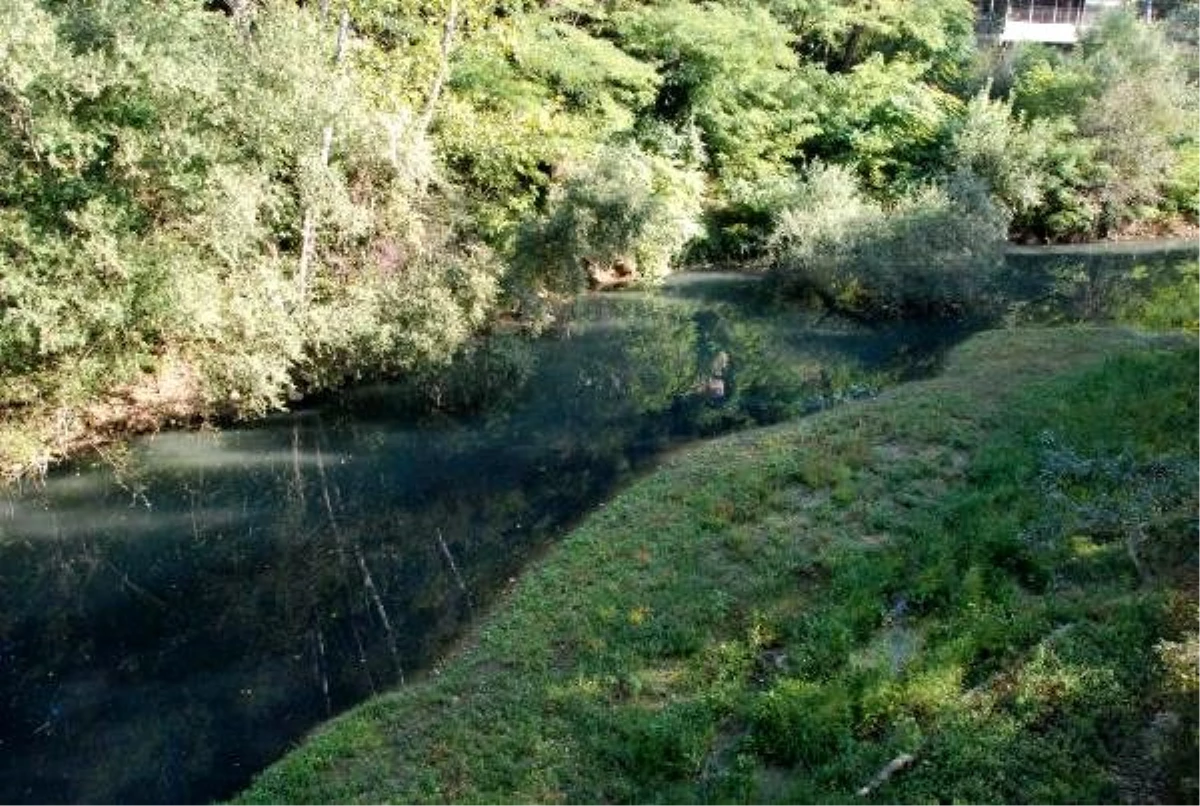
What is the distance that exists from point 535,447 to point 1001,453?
9048 mm

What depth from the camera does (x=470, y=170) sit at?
102 ft

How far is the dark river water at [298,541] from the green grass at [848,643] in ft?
3.91

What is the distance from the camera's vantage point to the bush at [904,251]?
2945 centimetres

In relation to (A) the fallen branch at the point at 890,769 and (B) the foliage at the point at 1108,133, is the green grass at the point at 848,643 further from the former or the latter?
(B) the foliage at the point at 1108,133

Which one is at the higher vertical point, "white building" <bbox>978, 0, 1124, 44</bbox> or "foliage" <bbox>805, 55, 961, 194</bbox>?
"white building" <bbox>978, 0, 1124, 44</bbox>

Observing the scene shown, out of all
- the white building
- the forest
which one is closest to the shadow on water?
the forest

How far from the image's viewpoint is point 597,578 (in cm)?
1351

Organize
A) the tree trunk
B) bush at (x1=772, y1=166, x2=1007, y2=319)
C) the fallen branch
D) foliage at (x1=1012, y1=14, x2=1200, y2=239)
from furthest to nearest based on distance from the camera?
foliage at (x1=1012, y1=14, x2=1200, y2=239)
bush at (x1=772, y1=166, x2=1007, y2=319)
the tree trunk
the fallen branch

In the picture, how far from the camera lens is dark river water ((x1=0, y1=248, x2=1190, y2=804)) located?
11070 mm

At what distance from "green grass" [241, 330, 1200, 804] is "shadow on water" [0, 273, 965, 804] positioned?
3.78 feet

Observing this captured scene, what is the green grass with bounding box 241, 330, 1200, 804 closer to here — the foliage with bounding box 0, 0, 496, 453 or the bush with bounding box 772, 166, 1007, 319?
the foliage with bounding box 0, 0, 496, 453

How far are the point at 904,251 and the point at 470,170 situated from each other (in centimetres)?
1441

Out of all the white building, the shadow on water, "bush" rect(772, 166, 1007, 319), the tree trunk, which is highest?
the white building

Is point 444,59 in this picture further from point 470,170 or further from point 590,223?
point 590,223
